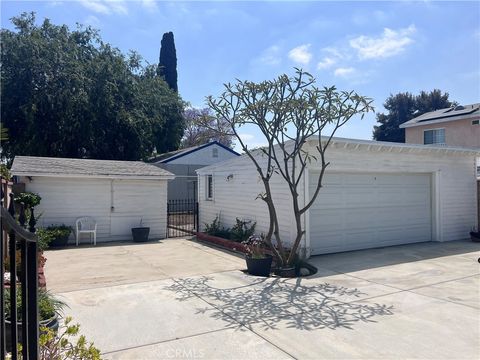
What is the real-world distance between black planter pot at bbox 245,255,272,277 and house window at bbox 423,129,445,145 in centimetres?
1685

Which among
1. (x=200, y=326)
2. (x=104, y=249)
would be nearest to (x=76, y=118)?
(x=104, y=249)

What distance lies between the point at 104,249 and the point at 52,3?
6.71 meters

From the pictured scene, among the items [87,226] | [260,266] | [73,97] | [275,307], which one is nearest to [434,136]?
[260,266]

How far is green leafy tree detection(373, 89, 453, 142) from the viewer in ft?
108

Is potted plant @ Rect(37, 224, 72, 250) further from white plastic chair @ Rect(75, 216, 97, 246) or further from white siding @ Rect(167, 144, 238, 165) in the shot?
white siding @ Rect(167, 144, 238, 165)

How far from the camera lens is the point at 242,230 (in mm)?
11414

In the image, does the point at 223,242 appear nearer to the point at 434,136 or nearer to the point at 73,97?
the point at 73,97

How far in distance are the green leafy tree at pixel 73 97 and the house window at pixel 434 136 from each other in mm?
16173

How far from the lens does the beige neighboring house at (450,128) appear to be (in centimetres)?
1911

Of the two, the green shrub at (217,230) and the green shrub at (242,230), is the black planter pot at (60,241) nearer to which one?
the green shrub at (217,230)

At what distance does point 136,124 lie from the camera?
2342cm

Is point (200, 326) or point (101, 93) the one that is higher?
point (101, 93)

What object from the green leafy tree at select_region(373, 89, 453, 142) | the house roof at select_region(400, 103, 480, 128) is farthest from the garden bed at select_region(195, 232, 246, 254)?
Result: the green leafy tree at select_region(373, 89, 453, 142)

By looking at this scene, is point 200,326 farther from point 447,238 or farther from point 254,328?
point 447,238
